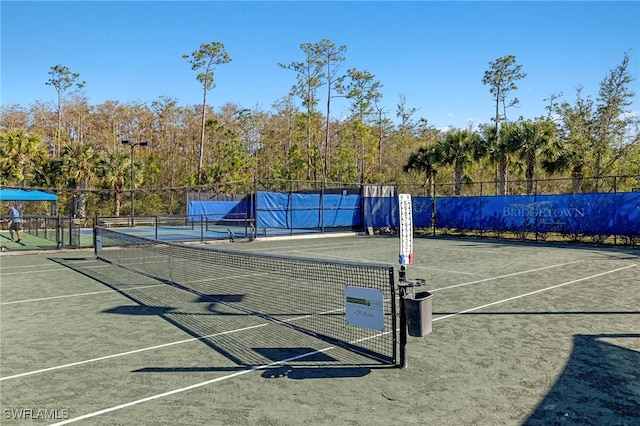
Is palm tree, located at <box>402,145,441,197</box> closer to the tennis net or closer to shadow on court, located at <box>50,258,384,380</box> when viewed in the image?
the tennis net

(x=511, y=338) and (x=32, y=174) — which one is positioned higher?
(x=32, y=174)

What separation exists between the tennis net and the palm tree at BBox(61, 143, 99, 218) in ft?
89.1

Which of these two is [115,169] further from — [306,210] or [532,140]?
[532,140]

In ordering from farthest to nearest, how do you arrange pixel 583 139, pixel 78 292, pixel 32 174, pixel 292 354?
pixel 32 174 < pixel 583 139 < pixel 78 292 < pixel 292 354

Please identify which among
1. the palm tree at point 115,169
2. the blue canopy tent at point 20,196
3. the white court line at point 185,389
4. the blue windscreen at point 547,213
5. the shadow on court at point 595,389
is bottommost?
the white court line at point 185,389

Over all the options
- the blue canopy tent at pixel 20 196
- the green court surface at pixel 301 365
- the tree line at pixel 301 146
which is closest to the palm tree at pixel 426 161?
the tree line at pixel 301 146

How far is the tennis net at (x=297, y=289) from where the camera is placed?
6.24 meters

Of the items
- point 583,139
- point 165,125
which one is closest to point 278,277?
point 583,139

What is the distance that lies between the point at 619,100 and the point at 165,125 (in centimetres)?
5478

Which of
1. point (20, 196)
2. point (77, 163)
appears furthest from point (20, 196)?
point (77, 163)

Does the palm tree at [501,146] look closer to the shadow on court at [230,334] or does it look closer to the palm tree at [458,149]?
the palm tree at [458,149]

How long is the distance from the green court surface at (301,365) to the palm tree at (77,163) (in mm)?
32373

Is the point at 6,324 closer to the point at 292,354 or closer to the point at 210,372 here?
the point at 210,372

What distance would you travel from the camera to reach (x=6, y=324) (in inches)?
293
